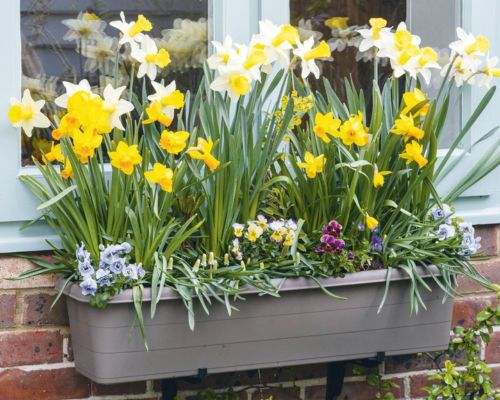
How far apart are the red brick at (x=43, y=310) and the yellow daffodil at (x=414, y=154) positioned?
2.78 feet

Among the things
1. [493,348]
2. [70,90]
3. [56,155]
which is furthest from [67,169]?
[493,348]

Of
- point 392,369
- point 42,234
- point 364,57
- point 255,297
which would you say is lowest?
point 392,369

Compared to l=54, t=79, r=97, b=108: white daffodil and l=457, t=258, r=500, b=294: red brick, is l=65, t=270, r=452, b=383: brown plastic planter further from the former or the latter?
l=54, t=79, r=97, b=108: white daffodil

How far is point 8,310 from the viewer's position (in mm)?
2191

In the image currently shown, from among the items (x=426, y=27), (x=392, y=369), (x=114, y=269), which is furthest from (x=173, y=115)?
(x=392, y=369)

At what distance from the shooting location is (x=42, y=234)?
218cm

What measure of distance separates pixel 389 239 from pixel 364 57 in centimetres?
50

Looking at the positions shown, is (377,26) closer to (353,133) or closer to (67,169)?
(353,133)

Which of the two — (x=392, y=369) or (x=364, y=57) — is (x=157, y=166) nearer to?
(x=364, y=57)

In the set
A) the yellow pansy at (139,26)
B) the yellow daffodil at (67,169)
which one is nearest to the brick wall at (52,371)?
the yellow daffodil at (67,169)

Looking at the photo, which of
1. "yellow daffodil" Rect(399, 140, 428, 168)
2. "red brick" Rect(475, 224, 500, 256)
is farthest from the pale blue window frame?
"yellow daffodil" Rect(399, 140, 428, 168)

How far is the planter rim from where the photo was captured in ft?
6.60

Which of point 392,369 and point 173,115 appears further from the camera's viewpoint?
point 392,369

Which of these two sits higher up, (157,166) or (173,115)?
(173,115)
